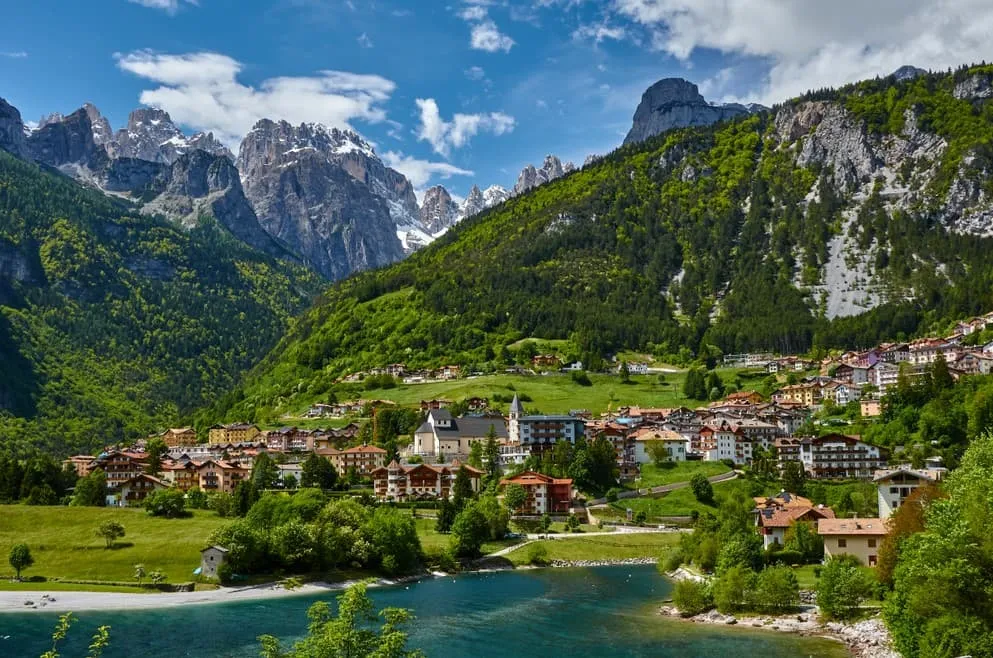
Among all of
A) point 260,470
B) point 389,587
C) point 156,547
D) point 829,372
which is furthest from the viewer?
point 829,372

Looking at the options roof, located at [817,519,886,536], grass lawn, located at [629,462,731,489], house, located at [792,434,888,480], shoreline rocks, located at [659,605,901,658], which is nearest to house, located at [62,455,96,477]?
grass lawn, located at [629,462,731,489]

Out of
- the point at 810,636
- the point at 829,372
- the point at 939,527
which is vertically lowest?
the point at 810,636

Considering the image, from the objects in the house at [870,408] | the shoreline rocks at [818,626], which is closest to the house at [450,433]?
the house at [870,408]

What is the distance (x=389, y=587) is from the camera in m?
88.2

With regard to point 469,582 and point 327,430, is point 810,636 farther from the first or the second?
point 327,430

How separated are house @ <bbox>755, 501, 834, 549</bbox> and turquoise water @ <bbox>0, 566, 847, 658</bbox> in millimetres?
11635

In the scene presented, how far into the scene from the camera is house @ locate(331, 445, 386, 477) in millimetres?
148000

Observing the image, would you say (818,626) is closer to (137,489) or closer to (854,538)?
(854,538)

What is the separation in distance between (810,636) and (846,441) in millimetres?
70453

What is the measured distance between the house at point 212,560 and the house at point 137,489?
156 feet

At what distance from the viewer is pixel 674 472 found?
452 ft

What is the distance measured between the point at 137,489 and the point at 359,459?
34.3 metres

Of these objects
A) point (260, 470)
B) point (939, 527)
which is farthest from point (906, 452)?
point (260, 470)

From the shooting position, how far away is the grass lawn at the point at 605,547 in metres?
104
